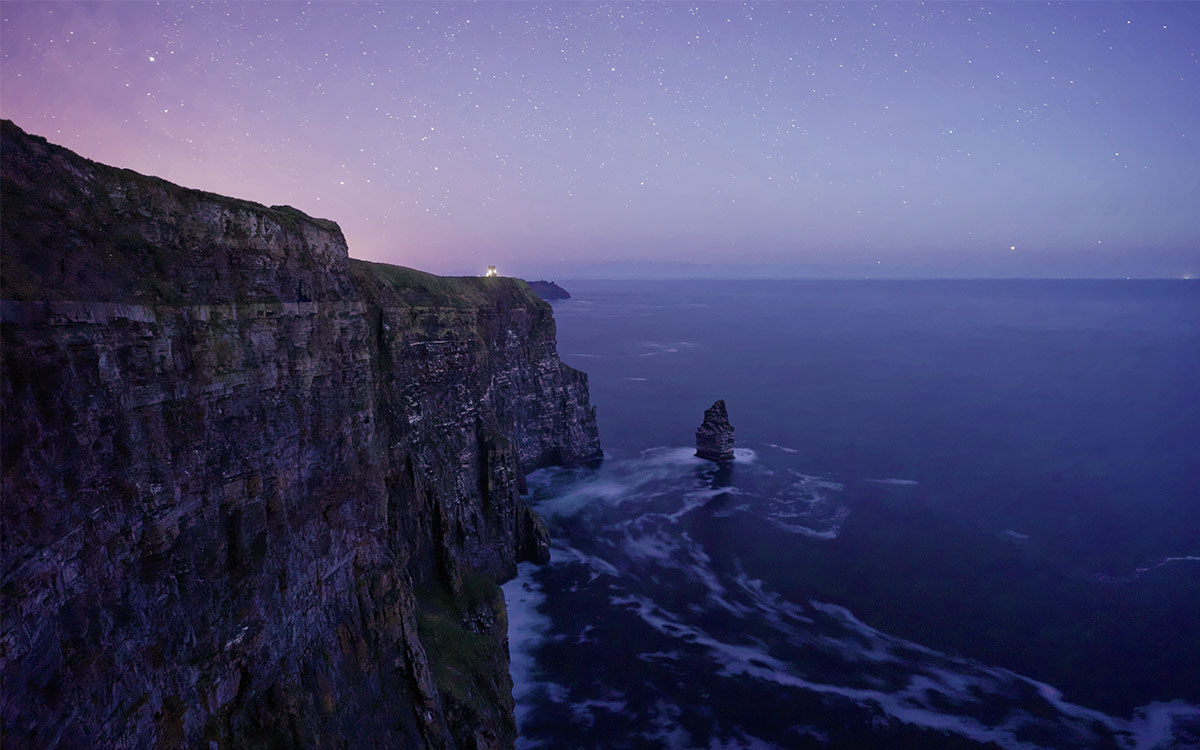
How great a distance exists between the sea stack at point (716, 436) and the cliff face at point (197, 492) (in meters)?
58.5

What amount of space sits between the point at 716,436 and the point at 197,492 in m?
73.3

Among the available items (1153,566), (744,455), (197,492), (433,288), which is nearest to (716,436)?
(744,455)

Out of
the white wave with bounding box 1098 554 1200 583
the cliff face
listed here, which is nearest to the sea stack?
the white wave with bounding box 1098 554 1200 583

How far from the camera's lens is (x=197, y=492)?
15.2 meters

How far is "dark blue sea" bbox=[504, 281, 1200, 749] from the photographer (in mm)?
36781

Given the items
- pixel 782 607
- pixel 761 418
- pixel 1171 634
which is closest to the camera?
pixel 1171 634

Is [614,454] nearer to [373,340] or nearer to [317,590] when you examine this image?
[373,340]

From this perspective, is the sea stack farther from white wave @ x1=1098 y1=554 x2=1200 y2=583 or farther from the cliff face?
the cliff face

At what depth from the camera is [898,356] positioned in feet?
568

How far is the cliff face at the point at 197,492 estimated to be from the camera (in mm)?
11406

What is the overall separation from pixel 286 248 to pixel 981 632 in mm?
52027

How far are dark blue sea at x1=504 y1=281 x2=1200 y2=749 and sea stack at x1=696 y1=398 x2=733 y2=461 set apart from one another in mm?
2346

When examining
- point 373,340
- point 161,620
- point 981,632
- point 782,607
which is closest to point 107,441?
point 161,620

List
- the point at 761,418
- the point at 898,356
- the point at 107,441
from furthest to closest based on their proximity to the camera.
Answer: the point at 898,356
the point at 761,418
the point at 107,441
